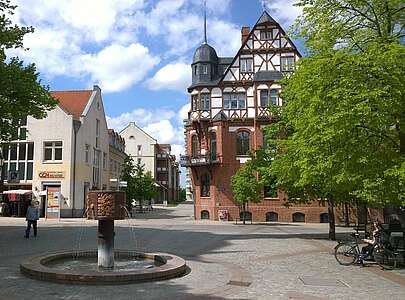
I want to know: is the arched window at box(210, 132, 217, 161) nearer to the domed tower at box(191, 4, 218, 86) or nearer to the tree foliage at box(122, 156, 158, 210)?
the domed tower at box(191, 4, 218, 86)

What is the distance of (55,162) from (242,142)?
728 inches

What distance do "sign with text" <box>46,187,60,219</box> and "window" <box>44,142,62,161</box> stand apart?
3.78 metres

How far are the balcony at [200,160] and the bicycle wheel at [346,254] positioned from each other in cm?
2834

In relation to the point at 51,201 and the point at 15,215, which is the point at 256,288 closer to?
the point at 51,201

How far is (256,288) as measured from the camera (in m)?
10.3

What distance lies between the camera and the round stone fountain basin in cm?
1023

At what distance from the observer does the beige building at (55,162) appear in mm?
43594

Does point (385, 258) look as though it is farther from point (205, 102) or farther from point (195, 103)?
point (195, 103)

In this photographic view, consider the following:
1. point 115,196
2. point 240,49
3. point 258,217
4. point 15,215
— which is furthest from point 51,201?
point 115,196

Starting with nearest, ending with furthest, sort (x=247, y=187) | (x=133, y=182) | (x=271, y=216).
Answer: (x=247, y=187)
(x=271, y=216)
(x=133, y=182)

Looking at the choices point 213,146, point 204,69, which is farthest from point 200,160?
point 204,69

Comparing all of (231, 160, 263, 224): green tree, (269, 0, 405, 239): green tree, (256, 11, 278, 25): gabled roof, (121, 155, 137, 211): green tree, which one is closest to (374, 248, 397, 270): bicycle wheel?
(269, 0, 405, 239): green tree

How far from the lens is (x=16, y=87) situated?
65.8 ft

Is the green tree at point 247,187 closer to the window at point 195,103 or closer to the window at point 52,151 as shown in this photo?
the window at point 195,103
